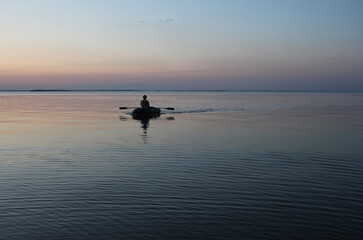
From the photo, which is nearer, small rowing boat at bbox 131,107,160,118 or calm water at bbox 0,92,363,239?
calm water at bbox 0,92,363,239

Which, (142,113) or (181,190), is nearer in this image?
(181,190)

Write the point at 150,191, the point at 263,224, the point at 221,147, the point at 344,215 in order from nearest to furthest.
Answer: the point at 263,224, the point at 344,215, the point at 150,191, the point at 221,147

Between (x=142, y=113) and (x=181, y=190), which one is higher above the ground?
(x=142, y=113)

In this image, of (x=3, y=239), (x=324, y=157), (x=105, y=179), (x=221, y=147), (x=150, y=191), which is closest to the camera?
(x=3, y=239)

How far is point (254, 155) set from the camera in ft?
61.6

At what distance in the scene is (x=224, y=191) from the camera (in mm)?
12102

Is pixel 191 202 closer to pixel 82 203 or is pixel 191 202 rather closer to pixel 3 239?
pixel 82 203

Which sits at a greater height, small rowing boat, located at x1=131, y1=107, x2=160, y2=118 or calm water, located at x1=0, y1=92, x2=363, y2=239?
small rowing boat, located at x1=131, y1=107, x2=160, y2=118

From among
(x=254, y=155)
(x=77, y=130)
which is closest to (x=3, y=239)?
(x=254, y=155)

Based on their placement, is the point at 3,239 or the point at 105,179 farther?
the point at 105,179

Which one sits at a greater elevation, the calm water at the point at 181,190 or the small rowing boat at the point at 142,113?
the small rowing boat at the point at 142,113

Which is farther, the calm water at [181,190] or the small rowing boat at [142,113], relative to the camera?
the small rowing boat at [142,113]

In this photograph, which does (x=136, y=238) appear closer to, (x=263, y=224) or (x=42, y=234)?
(x=42, y=234)

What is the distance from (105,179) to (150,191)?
2403mm
